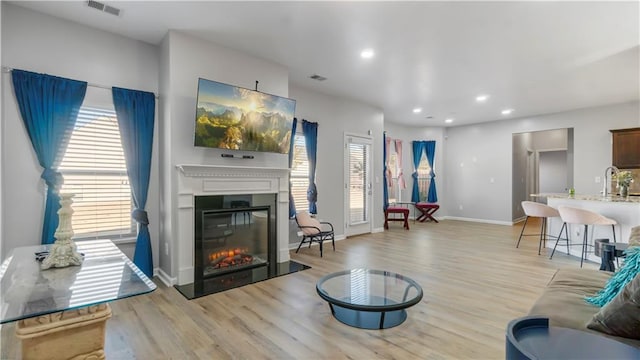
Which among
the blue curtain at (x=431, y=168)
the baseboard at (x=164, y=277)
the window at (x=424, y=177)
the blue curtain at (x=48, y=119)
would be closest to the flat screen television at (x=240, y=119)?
the blue curtain at (x=48, y=119)

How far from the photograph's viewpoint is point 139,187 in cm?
354

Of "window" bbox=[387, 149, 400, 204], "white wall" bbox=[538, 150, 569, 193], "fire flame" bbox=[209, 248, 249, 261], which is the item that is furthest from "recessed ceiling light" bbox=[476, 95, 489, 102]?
"white wall" bbox=[538, 150, 569, 193]

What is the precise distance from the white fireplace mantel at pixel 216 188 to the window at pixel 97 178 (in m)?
0.76

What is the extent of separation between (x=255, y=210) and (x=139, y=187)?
4.62 feet

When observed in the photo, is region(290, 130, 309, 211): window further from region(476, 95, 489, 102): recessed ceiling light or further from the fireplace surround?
region(476, 95, 489, 102): recessed ceiling light

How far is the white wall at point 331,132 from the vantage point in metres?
5.53

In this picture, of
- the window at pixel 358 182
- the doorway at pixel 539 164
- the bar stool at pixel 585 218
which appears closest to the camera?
the bar stool at pixel 585 218

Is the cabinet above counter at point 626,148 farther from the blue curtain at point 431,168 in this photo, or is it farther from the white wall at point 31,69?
the white wall at point 31,69

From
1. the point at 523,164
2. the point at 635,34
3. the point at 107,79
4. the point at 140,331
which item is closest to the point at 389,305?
the point at 140,331

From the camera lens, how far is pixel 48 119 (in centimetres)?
300

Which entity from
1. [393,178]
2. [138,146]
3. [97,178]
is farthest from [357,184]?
[97,178]

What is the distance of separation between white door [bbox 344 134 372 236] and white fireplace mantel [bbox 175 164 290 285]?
2103mm

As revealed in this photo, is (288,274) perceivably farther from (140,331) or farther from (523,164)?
(523,164)

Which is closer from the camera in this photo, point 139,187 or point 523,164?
point 139,187
